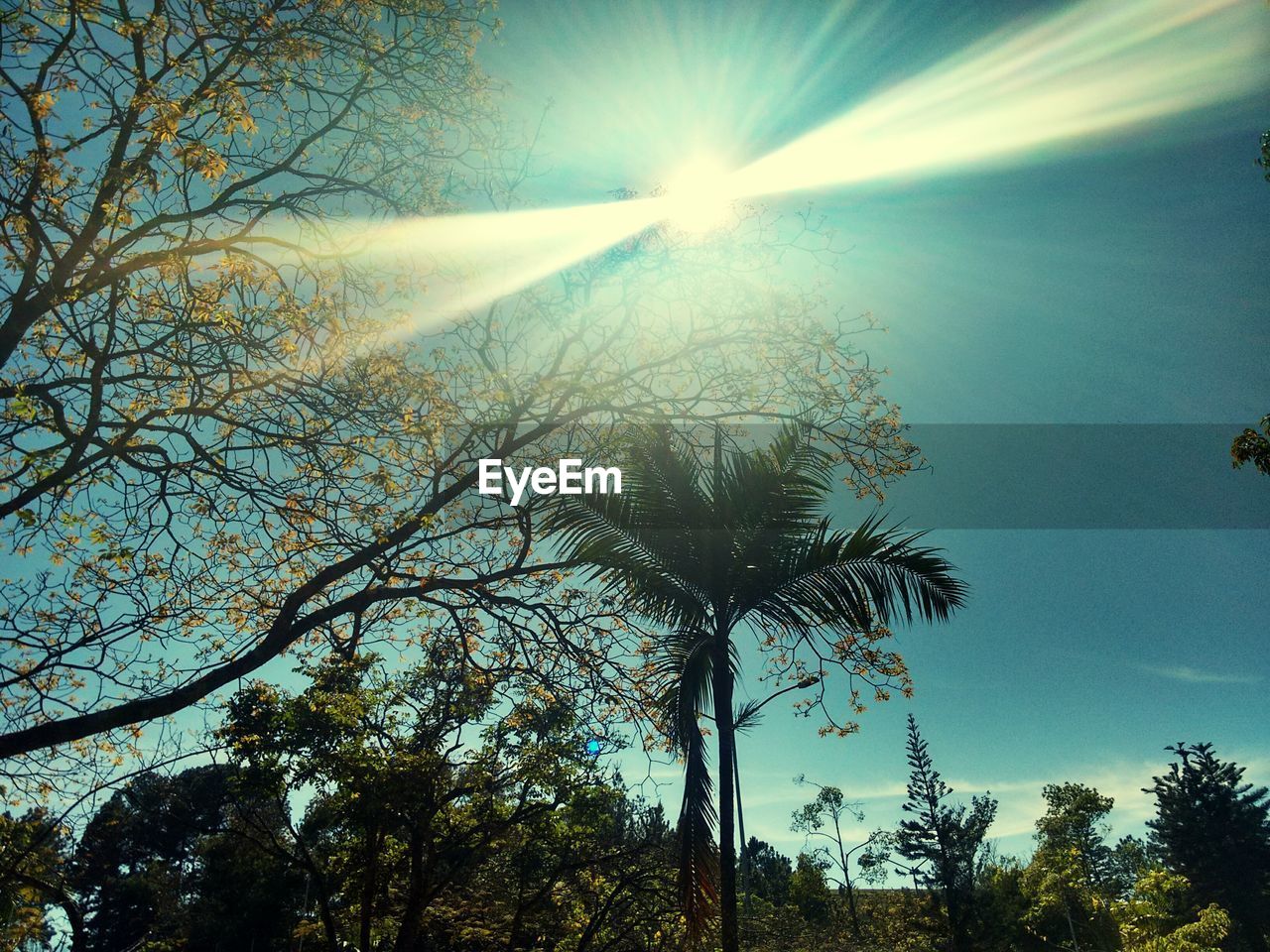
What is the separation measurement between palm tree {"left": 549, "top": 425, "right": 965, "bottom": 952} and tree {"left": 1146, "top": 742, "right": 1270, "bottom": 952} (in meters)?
74.5

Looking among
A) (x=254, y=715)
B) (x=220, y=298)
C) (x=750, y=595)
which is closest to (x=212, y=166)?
(x=220, y=298)

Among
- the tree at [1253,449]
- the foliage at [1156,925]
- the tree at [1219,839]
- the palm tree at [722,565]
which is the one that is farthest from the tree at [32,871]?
the tree at [1219,839]

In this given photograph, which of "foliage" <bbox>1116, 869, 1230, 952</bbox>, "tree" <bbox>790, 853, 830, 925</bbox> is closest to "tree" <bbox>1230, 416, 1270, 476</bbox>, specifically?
"foliage" <bbox>1116, 869, 1230, 952</bbox>

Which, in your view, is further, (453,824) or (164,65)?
(453,824)

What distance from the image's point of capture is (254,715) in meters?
15.2

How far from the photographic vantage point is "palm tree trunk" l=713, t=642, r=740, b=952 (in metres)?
7.37

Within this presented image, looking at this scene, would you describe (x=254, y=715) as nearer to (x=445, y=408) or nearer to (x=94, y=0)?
(x=445, y=408)

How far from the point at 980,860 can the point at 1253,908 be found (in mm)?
24746

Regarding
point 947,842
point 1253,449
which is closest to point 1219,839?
point 947,842

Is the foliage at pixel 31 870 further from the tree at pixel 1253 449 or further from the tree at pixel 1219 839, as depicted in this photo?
the tree at pixel 1219 839

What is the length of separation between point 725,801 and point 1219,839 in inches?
3075

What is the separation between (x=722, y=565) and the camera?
8797mm

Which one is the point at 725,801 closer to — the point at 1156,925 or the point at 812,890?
the point at 1156,925

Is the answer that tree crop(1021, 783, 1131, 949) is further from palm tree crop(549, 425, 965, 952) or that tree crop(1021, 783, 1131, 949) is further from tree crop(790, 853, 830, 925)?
palm tree crop(549, 425, 965, 952)
